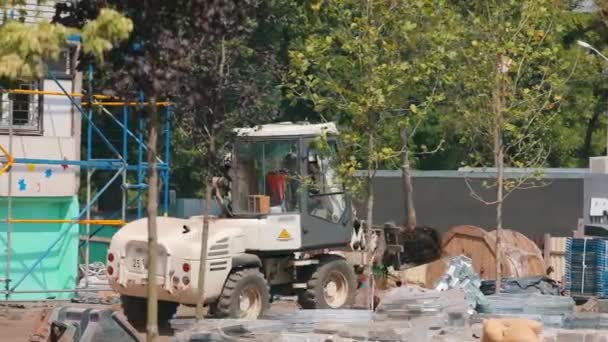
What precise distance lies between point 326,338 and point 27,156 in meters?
11.6

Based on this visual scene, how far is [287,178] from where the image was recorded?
2005 centimetres

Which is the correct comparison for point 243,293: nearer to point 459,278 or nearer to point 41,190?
point 459,278

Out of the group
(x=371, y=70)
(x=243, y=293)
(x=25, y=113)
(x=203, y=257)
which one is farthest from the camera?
(x=25, y=113)

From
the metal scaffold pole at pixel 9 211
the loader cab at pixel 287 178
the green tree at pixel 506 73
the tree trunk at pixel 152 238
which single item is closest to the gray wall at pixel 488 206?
the metal scaffold pole at pixel 9 211

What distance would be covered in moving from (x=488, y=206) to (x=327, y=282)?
17549 mm

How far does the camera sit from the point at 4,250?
2356 cm

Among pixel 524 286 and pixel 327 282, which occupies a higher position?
pixel 327 282

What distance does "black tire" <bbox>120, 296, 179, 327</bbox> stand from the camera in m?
20.0

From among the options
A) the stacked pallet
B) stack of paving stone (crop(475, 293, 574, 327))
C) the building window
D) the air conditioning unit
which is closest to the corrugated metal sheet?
the stacked pallet

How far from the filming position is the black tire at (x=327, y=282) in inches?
807

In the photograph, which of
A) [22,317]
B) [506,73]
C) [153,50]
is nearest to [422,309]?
[153,50]

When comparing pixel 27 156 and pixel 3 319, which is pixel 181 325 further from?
pixel 27 156

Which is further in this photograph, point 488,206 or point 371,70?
point 488,206

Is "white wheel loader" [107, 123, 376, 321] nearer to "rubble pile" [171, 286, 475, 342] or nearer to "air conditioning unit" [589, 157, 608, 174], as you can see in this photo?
"rubble pile" [171, 286, 475, 342]
